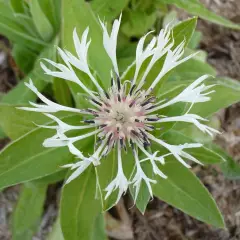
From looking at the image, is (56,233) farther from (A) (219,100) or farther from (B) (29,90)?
(A) (219,100)

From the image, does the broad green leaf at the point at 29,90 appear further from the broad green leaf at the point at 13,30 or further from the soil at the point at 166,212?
the soil at the point at 166,212

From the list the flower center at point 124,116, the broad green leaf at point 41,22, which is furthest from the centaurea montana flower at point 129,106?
the broad green leaf at point 41,22

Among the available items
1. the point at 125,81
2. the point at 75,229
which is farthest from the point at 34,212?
the point at 125,81

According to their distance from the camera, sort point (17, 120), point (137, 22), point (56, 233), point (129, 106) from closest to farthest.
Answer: point (129, 106)
point (17, 120)
point (56, 233)
point (137, 22)

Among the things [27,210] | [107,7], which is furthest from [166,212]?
[107,7]

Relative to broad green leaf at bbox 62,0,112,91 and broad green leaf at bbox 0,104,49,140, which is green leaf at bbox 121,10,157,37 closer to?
broad green leaf at bbox 62,0,112,91
